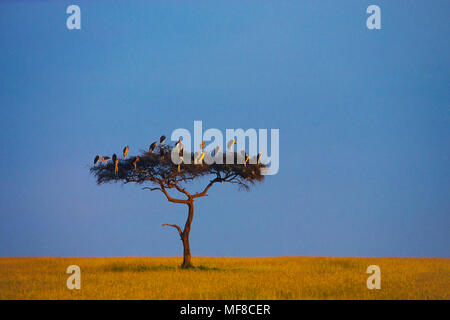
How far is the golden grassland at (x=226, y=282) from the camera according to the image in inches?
635

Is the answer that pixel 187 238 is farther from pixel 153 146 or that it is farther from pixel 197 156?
pixel 153 146

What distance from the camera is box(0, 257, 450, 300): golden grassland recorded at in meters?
16.1

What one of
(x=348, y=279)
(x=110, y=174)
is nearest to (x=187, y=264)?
(x=110, y=174)

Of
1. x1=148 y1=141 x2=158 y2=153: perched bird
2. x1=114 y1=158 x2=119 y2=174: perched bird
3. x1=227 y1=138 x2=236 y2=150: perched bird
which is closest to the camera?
x1=227 y1=138 x2=236 y2=150: perched bird

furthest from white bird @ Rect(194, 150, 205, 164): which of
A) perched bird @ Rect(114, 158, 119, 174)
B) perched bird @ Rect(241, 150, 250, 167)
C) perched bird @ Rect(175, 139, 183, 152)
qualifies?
perched bird @ Rect(114, 158, 119, 174)

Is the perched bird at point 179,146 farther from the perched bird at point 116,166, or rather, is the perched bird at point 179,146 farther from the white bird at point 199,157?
the perched bird at point 116,166

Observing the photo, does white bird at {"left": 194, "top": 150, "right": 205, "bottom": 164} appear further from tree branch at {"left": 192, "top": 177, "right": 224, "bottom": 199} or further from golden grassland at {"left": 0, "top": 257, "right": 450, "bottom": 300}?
golden grassland at {"left": 0, "top": 257, "right": 450, "bottom": 300}

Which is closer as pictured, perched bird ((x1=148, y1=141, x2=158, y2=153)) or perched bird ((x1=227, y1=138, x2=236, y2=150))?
perched bird ((x1=227, y1=138, x2=236, y2=150))
